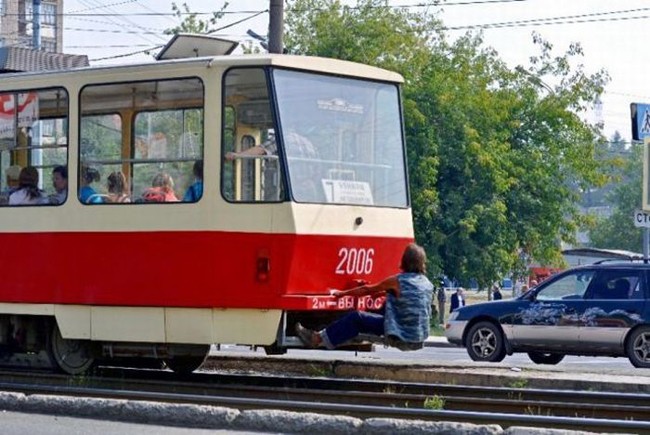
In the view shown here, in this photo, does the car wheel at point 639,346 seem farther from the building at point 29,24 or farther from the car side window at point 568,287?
the building at point 29,24

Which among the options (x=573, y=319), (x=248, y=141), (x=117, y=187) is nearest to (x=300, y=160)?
(x=248, y=141)

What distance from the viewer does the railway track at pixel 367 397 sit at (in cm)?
1123

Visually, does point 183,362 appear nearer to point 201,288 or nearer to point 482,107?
point 201,288

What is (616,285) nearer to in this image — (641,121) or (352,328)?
(641,121)

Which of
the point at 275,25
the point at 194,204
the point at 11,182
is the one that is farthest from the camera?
the point at 275,25

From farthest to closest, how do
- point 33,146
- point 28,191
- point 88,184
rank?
point 33,146 < point 28,191 < point 88,184

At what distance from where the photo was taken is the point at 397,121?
1523 cm

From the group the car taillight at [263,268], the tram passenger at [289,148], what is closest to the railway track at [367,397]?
the car taillight at [263,268]

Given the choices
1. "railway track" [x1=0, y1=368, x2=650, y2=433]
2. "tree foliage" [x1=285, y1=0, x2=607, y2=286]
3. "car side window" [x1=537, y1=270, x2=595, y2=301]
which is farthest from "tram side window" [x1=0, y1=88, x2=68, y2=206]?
"tree foliage" [x1=285, y1=0, x2=607, y2=286]

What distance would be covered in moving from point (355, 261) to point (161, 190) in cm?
204

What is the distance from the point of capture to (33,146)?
606 inches

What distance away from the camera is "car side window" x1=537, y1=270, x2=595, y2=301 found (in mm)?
21609

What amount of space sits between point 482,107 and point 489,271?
4.66 metres

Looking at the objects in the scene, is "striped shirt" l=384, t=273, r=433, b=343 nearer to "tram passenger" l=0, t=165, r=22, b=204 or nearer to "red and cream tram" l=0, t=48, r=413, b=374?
"red and cream tram" l=0, t=48, r=413, b=374
